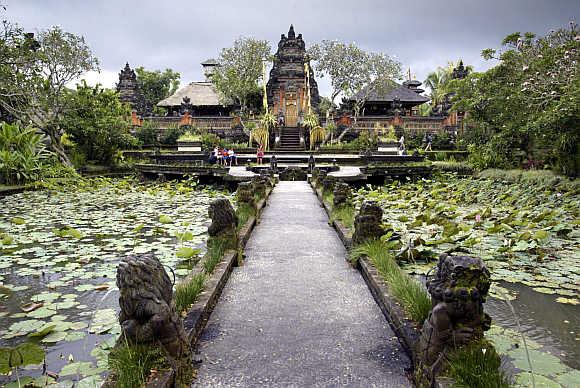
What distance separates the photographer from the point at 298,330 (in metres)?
3.02

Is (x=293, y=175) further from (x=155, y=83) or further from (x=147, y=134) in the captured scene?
(x=155, y=83)

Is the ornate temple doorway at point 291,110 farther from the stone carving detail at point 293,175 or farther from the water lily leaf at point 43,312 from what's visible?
the water lily leaf at point 43,312

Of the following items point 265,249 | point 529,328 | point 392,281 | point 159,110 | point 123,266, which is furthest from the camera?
point 159,110

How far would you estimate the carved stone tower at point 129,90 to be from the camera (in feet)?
106

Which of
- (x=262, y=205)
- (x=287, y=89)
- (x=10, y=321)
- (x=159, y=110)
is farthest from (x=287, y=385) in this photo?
(x=159, y=110)

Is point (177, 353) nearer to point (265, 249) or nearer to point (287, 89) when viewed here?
point (265, 249)

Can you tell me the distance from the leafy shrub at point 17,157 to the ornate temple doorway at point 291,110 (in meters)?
18.3

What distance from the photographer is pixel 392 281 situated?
3.49 meters

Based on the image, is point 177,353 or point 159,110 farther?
point 159,110

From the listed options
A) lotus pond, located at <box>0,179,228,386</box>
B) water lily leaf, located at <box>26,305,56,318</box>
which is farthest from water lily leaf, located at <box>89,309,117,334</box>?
water lily leaf, located at <box>26,305,56,318</box>

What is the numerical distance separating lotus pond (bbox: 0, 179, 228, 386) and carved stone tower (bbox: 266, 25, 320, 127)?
20151mm

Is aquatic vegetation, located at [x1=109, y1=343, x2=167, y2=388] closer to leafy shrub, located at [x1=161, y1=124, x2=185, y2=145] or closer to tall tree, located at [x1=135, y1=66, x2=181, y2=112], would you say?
leafy shrub, located at [x1=161, y1=124, x2=185, y2=145]

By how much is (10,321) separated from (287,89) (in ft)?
87.2

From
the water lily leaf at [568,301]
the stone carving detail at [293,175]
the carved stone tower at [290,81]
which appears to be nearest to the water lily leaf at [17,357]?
the water lily leaf at [568,301]
